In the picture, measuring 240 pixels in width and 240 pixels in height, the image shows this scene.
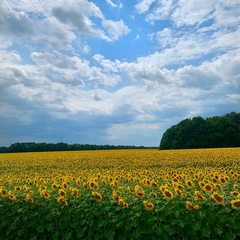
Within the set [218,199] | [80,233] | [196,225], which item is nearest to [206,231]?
[196,225]

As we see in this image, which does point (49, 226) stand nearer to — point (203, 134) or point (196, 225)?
point (196, 225)

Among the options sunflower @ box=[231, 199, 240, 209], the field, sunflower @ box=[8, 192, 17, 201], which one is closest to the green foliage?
the field

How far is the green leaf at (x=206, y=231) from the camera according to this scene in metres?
4.77

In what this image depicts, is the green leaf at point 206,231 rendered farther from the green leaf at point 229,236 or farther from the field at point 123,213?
the green leaf at point 229,236

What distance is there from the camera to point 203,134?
63.1 meters

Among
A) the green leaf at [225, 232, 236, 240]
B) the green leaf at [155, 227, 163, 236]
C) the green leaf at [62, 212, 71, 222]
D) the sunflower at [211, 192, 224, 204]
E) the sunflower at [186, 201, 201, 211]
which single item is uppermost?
the sunflower at [211, 192, 224, 204]

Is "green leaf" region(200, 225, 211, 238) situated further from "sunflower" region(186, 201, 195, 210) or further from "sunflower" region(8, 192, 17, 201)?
"sunflower" region(8, 192, 17, 201)

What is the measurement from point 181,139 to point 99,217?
5942 cm

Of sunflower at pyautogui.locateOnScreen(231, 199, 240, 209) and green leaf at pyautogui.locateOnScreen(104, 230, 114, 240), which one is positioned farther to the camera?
green leaf at pyautogui.locateOnScreen(104, 230, 114, 240)

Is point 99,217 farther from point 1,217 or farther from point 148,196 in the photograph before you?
point 1,217

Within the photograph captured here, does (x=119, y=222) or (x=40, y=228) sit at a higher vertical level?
(x=119, y=222)

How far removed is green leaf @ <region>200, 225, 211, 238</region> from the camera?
4.77m

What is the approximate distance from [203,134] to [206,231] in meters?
60.2

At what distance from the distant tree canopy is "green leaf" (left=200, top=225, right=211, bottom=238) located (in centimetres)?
5801
